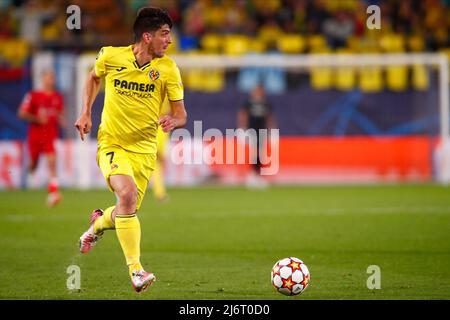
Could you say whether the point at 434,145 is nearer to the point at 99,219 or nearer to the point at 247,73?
the point at 247,73

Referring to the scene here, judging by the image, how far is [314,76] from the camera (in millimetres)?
22438

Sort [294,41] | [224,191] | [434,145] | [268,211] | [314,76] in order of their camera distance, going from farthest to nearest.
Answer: [294,41], [314,76], [434,145], [224,191], [268,211]

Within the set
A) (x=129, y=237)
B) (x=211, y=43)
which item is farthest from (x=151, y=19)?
(x=211, y=43)

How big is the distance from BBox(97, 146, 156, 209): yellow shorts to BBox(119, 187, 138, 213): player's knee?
6.5 inches

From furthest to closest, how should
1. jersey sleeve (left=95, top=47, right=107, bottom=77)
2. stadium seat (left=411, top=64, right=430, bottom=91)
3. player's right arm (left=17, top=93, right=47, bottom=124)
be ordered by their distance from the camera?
stadium seat (left=411, top=64, right=430, bottom=91) < player's right arm (left=17, top=93, right=47, bottom=124) < jersey sleeve (left=95, top=47, right=107, bottom=77)

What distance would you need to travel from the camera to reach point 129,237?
294 inches

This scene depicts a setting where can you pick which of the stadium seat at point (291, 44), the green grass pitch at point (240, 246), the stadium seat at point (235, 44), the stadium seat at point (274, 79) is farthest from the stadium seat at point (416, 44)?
the green grass pitch at point (240, 246)

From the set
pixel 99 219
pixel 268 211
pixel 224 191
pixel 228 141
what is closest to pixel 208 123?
pixel 228 141

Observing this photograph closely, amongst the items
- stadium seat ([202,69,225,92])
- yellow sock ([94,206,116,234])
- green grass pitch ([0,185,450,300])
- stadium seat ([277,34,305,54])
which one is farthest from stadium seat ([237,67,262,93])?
yellow sock ([94,206,116,234])

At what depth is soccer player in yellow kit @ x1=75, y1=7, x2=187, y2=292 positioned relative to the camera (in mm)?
7605

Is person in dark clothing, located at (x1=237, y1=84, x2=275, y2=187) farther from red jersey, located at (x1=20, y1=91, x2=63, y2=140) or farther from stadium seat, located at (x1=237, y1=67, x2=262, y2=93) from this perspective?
red jersey, located at (x1=20, y1=91, x2=63, y2=140)

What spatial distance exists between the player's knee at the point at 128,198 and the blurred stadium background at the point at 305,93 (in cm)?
1303
